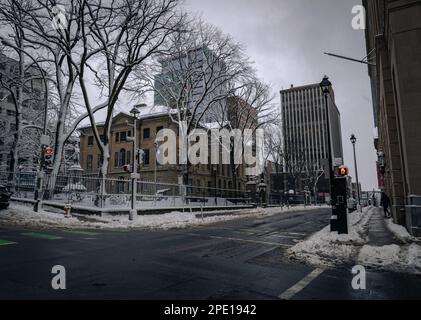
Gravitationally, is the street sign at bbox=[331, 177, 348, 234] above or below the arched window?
below

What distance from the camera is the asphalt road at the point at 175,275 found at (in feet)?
14.6

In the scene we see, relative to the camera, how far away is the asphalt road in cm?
445

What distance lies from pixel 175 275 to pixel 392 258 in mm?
5208

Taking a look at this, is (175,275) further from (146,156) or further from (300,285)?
(146,156)

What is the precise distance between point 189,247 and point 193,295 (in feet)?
15.5

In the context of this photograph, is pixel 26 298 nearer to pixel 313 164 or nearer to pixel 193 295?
pixel 193 295

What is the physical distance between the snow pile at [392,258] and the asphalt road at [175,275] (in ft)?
1.95

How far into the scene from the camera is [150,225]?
51.6ft

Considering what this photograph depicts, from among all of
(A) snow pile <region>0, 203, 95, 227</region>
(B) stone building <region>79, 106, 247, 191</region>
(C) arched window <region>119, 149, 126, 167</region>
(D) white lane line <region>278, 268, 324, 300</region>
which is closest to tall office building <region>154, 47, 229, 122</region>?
(B) stone building <region>79, 106, 247, 191</region>

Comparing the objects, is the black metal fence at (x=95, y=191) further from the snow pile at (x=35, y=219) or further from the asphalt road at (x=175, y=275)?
the asphalt road at (x=175, y=275)

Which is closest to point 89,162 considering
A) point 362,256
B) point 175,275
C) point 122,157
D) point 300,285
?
point 122,157

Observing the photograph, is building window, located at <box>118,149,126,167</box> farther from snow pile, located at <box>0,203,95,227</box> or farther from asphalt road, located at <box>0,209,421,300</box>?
asphalt road, located at <box>0,209,421,300</box>

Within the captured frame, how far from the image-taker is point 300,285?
5.03m
